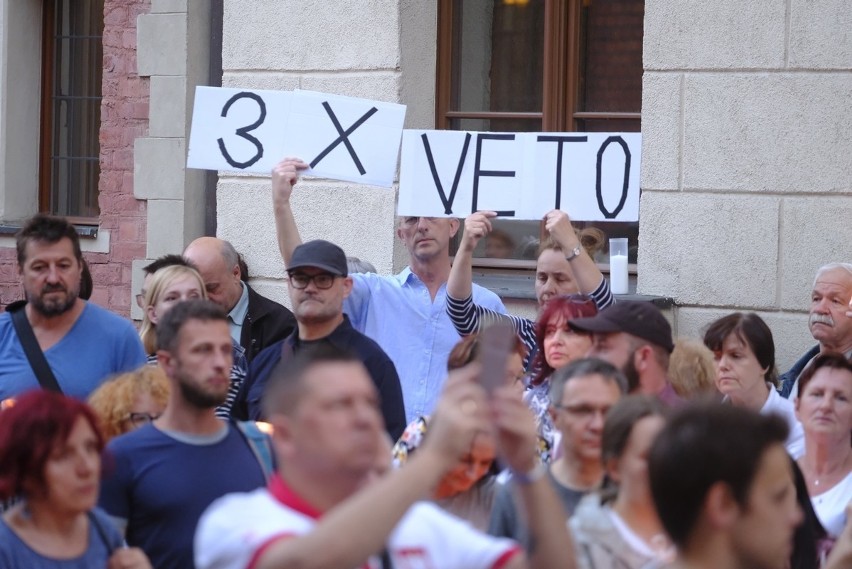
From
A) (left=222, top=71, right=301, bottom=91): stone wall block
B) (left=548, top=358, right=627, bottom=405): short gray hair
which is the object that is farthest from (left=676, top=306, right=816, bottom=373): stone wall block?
(left=548, top=358, right=627, bottom=405): short gray hair

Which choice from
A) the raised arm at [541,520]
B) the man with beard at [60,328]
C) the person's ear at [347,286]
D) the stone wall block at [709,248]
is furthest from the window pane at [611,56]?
the raised arm at [541,520]

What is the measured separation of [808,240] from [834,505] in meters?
2.53

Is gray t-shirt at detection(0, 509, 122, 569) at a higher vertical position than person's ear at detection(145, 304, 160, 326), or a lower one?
lower

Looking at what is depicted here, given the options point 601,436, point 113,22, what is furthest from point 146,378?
point 113,22

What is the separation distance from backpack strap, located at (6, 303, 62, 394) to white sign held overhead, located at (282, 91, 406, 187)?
1.41m

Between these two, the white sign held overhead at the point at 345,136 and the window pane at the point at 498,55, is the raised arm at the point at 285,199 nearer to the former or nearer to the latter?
the white sign held overhead at the point at 345,136

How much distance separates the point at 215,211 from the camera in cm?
878

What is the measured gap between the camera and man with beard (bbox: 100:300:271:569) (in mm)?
Result: 3715

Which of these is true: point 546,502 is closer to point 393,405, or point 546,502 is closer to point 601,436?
point 601,436

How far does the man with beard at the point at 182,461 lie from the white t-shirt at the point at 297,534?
1.23m

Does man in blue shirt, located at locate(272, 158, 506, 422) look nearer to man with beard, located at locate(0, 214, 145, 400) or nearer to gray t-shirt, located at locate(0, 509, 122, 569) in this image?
man with beard, located at locate(0, 214, 145, 400)

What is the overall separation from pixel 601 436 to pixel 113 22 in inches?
257

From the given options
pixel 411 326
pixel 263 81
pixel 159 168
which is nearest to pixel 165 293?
pixel 411 326

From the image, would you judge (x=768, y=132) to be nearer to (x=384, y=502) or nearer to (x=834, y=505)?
(x=834, y=505)
